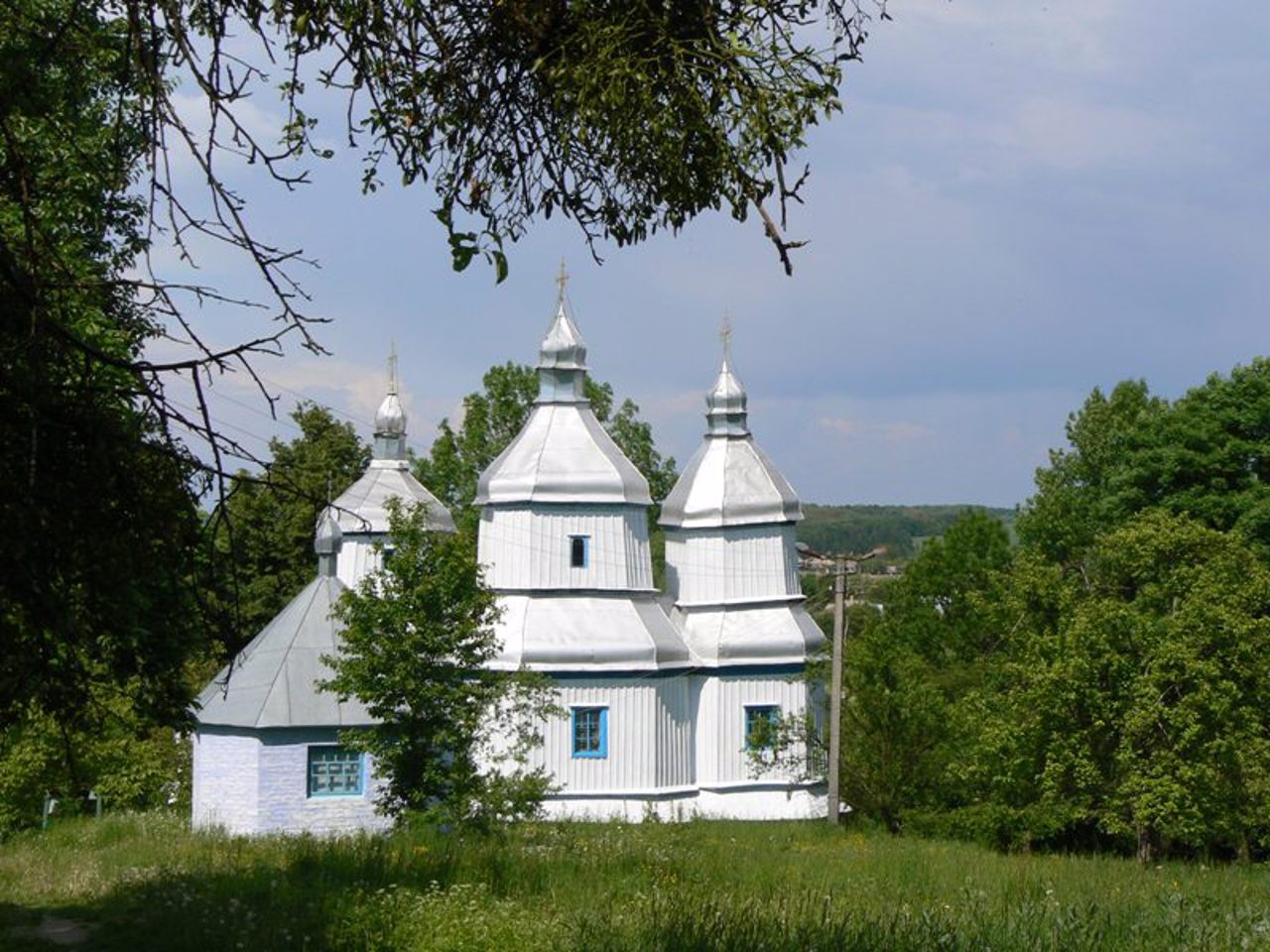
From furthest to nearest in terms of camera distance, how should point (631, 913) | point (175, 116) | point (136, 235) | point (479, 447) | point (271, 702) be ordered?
point (479, 447)
point (271, 702)
point (136, 235)
point (631, 913)
point (175, 116)

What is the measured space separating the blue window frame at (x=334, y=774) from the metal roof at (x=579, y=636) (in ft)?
22.8

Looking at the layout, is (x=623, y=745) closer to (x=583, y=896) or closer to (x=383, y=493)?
(x=383, y=493)

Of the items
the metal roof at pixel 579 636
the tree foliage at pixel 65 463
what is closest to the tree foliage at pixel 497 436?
the metal roof at pixel 579 636

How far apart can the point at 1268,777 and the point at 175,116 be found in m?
27.7

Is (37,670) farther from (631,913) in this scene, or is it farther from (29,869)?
(29,869)

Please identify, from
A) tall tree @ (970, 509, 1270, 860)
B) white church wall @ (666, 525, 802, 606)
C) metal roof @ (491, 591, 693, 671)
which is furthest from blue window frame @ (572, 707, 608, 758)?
tall tree @ (970, 509, 1270, 860)

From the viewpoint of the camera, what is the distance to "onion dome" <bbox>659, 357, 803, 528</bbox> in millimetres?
45500

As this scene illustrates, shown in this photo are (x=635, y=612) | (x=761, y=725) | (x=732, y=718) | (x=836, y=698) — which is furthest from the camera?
(x=732, y=718)

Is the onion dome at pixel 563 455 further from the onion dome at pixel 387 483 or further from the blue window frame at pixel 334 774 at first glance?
the blue window frame at pixel 334 774

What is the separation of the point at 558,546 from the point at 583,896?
26.3m

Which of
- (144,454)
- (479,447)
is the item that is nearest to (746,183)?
(144,454)

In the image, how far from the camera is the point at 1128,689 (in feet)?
95.1

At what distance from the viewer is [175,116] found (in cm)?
579

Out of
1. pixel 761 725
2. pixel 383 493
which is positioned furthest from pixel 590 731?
pixel 383 493
